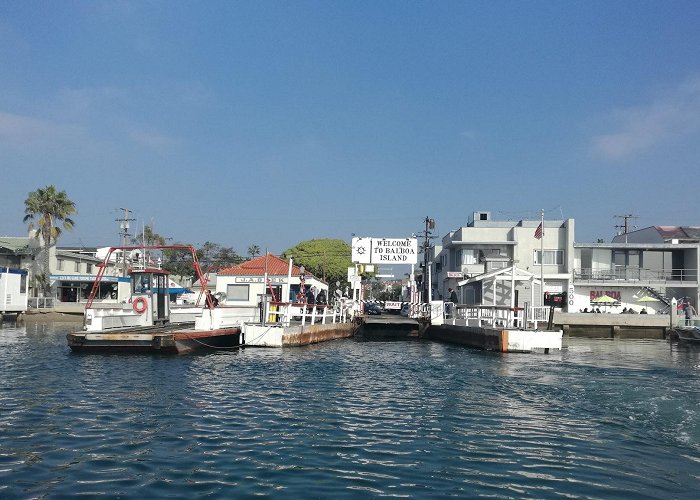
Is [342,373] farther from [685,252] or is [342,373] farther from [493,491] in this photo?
[685,252]

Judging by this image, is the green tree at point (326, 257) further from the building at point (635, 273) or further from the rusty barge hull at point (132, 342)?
→ the rusty barge hull at point (132, 342)

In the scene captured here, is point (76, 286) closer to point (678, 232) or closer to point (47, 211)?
point (47, 211)

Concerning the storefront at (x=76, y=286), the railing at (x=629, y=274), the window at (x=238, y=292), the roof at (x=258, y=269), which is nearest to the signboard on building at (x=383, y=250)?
the roof at (x=258, y=269)

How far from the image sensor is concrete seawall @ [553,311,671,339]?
4737 centimetres

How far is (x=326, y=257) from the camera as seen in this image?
3231 inches

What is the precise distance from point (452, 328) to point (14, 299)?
34024mm

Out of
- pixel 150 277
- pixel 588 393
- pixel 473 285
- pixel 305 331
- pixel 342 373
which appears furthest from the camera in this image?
pixel 473 285

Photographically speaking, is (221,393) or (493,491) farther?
(221,393)

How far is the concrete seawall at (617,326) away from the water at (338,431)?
1107 inches

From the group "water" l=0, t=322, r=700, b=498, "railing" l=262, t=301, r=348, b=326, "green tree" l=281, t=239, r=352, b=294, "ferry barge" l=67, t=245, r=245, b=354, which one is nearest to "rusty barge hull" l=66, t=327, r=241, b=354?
"ferry barge" l=67, t=245, r=245, b=354

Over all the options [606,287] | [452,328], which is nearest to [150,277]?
[452,328]

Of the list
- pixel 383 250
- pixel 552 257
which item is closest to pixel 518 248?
pixel 552 257

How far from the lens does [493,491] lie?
824 centimetres

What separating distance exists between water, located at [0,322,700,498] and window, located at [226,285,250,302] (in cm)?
2743
